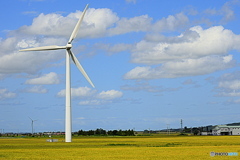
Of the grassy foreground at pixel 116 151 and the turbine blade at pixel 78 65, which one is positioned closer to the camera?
the grassy foreground at pixel 116 151

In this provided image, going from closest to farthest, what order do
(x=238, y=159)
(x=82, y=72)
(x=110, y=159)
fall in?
(x=238, y=159)
(x=110, y=159)
(x=82, y=72)

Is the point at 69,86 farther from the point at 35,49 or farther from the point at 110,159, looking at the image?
the point at 110,159

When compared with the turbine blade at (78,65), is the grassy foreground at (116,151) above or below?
below

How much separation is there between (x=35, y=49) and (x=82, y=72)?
14.0 meters

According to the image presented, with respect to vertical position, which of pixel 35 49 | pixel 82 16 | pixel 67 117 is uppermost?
pixel 82 16

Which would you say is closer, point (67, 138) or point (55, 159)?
point (55, 159)

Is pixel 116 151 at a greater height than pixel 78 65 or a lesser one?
lesser

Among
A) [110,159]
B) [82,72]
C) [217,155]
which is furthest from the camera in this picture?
[82,72]

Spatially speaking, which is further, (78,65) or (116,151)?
(78,65)

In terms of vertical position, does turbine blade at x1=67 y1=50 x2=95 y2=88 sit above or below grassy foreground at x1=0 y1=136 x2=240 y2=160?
above

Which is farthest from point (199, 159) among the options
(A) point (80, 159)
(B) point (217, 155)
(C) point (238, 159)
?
(A) point (80, 159)

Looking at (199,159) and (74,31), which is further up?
(74,31)

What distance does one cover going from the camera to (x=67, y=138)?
11425 centimetres

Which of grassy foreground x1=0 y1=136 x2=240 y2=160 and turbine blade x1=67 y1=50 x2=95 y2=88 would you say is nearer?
grassy foreground x1=0 y1=136 x2=240 y2=160
